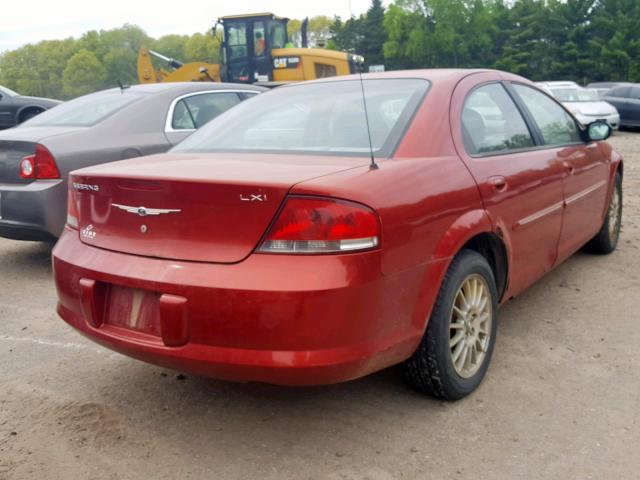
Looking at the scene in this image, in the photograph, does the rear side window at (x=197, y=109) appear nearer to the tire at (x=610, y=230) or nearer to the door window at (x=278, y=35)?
the tire at (x=610, y=230)

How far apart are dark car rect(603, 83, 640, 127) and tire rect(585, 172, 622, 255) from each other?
1507cm

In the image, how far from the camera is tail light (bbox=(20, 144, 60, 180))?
5.19 metres

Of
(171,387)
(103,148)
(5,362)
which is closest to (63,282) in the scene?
(171,387)

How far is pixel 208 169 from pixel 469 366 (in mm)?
1516

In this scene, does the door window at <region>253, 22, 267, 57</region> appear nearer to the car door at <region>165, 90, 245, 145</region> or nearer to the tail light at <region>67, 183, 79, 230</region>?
the car door at <region>165, 90, 245, 145</region>

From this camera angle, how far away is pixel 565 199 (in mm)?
4141

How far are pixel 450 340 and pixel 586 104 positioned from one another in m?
16.7

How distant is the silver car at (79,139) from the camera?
5195mm

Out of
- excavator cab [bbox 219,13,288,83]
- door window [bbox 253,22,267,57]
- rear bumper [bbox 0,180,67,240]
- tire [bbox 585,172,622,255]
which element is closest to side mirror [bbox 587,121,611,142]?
tire [bbox 585,172,622,255]

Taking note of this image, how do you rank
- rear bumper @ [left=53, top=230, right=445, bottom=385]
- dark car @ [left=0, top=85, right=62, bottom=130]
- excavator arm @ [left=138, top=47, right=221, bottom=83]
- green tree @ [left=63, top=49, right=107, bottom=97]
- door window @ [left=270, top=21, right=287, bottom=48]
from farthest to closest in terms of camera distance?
1. green tree @ [left=63, top=49, right=107, bottom=97]
2. excavator arm @ [left=138, top=47, right=221, bottom=83]
3. door window @ [left=270, top=21, right=287, bottom=48]
4. dark car @ [left=0, top=85, right=62, bottom=130]
5. rear bumper @ [left=53, top=230, right=445, bottom=385]

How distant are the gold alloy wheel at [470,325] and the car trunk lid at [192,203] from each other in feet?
2.73

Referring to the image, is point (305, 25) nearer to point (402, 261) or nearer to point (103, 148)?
point (103, 148)

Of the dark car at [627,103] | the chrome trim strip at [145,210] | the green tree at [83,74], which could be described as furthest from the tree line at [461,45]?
the chrome trim strip at [145,210]

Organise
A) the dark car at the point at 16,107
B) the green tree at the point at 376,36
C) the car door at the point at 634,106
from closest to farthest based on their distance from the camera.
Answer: the dark car at the point at 16,107 < the car door at the point at 634,106 < the green tree at the point at 376,36
